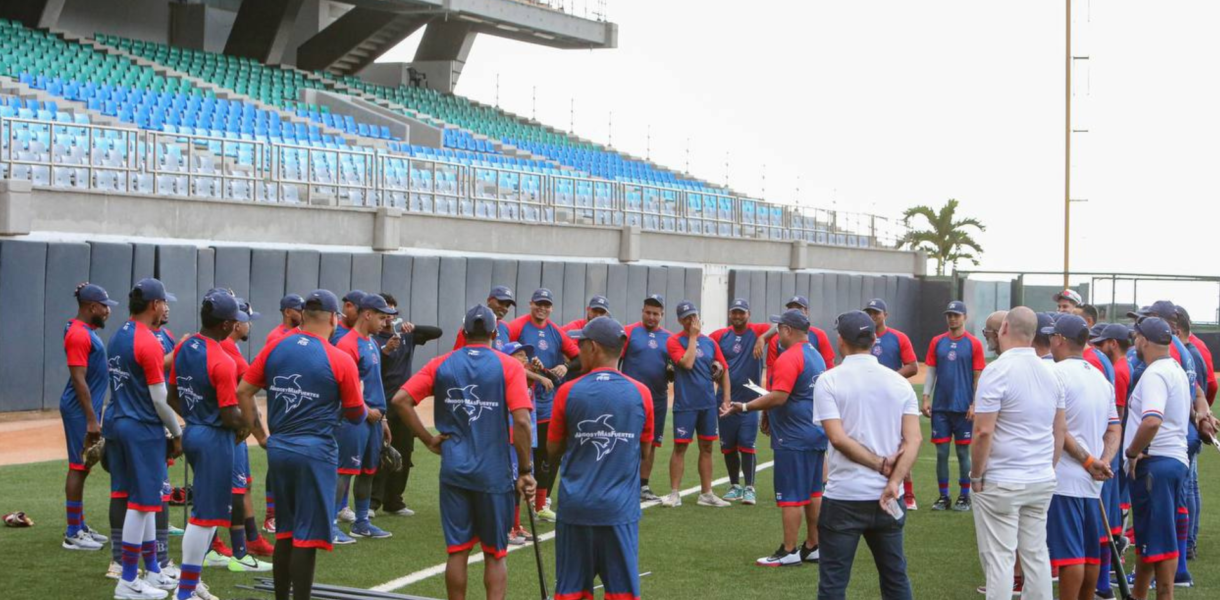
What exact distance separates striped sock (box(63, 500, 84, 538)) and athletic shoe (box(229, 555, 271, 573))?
4.96 feet

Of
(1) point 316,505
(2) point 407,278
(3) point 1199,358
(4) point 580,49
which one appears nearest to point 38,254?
(2) point 407,278

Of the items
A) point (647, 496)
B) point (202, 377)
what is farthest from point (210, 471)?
point (647, 496)

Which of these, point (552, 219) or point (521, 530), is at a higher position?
point (552, 219)

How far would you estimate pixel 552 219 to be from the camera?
1221 inches

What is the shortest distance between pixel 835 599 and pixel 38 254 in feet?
52.5

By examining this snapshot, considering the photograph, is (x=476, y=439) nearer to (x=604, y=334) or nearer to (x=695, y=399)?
(x=604, y=334)

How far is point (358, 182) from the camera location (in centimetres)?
2775

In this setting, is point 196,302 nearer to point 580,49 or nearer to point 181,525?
point 181,525

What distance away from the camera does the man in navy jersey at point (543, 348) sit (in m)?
13.2

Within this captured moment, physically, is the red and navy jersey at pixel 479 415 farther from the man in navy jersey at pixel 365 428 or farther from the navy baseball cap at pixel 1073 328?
the navy baseball cap at pixel 1073 328

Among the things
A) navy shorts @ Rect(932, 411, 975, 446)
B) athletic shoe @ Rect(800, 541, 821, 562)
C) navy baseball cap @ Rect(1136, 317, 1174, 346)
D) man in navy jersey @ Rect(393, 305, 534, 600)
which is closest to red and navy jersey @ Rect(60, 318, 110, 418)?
man in navy jersey @ Rect(393, 305, 534, 600)

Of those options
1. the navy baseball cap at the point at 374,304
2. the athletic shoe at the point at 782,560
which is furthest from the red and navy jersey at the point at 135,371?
the athletic shoe at the point at 782,560

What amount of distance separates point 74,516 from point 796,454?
232 inches

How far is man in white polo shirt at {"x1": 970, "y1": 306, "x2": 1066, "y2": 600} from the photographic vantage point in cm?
820
